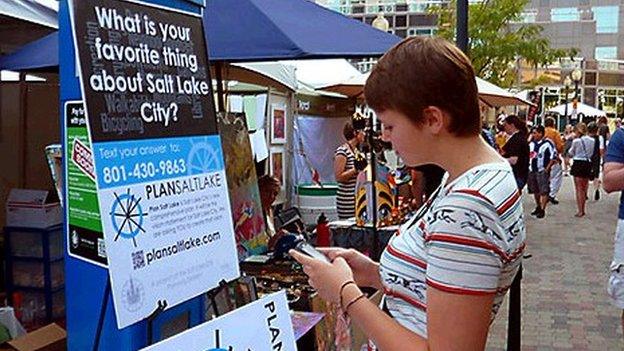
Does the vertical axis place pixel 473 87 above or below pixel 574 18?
below

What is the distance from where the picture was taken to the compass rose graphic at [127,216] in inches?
69.6

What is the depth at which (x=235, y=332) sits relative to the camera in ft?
6.11

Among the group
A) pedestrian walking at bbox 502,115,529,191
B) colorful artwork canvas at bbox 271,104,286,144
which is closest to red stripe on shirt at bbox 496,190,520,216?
pedestrian walking at bbox 502,115,529,191

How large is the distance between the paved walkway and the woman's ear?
394 centimetres

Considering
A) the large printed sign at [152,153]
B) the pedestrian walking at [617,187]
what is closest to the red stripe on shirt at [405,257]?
the large printed sign at [152,153]

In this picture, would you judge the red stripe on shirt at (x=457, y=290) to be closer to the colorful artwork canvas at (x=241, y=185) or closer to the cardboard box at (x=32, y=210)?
the colorful artwork canvas at (x=241, y=185)

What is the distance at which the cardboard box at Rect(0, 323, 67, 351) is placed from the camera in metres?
3.24

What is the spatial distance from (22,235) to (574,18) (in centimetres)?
6702

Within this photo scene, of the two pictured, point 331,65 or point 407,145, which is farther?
point 331,65

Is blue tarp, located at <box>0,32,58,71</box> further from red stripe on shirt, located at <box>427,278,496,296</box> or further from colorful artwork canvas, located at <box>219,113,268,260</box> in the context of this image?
red stripe on shirt, located at <box>427,278,496,296</box>

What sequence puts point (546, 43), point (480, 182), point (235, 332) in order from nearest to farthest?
point (480, 182)
point (235, 332)
point (546, 43)

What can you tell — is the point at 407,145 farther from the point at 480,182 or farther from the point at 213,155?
the point at 213,155

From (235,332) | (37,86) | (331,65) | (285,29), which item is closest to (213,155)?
(235,332)

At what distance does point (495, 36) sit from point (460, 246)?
16.3m
